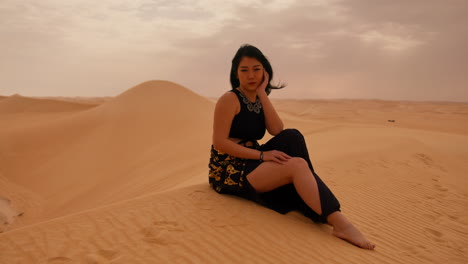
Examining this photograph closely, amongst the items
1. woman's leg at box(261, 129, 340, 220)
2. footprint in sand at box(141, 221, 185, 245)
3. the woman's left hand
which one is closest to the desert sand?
footprint in sand at box(141, 221, 185, 245)

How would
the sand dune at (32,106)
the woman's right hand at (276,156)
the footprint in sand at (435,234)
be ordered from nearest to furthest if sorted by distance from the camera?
the woman's right hand at (276,156)
the footprint in sand at (435,234)
the sand dune at (32,106)

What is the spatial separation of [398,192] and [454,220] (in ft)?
3.99

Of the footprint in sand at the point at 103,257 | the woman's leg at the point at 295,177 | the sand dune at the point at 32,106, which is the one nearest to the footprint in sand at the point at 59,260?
the footprint in sand at the point at 103,257

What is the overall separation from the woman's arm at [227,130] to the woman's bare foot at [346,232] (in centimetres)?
100

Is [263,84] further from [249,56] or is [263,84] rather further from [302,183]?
[302,183]

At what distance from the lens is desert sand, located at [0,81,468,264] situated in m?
3.14

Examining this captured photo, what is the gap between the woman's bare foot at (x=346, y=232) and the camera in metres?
3.54

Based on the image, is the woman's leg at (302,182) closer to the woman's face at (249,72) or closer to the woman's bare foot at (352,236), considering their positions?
the woman's bare foot at (352,236)

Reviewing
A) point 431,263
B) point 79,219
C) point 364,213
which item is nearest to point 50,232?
point 79,219

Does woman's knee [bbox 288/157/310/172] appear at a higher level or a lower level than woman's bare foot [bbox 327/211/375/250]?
higher

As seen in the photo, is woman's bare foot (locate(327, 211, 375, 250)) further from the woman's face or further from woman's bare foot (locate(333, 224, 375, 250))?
the woman's face

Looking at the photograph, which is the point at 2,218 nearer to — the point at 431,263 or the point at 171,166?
the point at 171,166

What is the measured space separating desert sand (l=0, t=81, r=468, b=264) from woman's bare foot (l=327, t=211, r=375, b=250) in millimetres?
80

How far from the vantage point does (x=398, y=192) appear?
6.56 m
